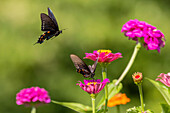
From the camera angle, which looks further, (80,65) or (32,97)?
(32,97)

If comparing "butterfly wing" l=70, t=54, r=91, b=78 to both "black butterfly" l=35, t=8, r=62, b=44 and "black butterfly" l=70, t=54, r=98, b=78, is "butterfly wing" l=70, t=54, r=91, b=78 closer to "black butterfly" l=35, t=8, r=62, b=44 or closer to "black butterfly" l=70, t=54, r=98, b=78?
"black butterfly" l=70, t=54, r=98, b=78

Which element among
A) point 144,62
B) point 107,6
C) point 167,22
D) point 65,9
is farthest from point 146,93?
point 65,9

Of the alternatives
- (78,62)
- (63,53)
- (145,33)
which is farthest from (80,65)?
(63,53)

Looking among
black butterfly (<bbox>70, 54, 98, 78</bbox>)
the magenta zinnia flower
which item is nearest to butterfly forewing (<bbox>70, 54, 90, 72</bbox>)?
black butterfly (<bbox>70, 54, 98, 78</bbox>)

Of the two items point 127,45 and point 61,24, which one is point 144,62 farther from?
point 61,24

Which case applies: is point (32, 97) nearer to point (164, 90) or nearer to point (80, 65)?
point (80, 65)

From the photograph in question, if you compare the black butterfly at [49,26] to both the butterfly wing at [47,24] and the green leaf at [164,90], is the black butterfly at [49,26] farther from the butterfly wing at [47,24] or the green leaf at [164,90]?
the green leaf at [164,90]

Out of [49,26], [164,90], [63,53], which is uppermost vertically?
[63,53]

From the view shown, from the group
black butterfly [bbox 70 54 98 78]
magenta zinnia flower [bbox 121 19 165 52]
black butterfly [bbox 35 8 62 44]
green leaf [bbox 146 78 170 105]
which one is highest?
black butterfly [bbox 35 8 62 44]
